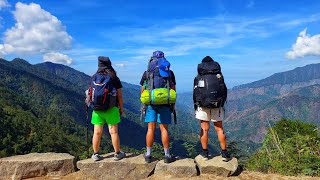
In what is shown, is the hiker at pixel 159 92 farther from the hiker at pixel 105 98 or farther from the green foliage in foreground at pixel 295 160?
the green foliage in foreground at pixel 295 160

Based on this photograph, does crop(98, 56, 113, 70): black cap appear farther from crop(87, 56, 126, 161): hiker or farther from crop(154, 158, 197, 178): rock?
crop(154, 158, 197, 178): rock

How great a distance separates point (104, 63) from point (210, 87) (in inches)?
101

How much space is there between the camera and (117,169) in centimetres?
741

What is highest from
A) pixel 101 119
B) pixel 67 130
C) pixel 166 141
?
pixel 101 119

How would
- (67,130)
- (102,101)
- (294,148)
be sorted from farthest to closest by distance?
(67,130) < (294,148) < (102,101)

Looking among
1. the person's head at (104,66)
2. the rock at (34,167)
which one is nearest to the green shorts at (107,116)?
the person's head at (104,66)

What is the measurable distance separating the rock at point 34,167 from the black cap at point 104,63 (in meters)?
2.41

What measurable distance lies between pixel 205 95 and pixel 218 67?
0.74m

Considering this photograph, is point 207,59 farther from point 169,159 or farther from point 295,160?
point 295,160

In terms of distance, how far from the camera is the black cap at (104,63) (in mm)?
7438

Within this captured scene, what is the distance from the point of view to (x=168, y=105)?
7375mm

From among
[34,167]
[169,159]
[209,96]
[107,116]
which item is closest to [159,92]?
[209,96]

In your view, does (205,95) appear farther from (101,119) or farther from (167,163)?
(101,119)

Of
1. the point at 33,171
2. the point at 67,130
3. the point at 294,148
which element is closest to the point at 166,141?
the point at 33,171
